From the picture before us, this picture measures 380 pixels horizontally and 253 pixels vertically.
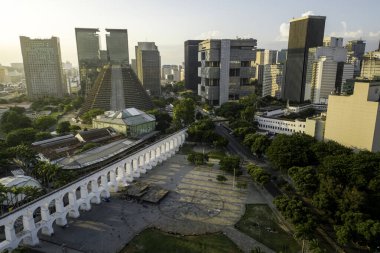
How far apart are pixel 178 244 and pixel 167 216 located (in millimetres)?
7311

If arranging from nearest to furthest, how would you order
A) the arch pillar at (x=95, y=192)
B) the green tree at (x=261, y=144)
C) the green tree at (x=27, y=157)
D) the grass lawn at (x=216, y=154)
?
1. the arch pillar at (x=95, y=192)
2. the green tree at (x=27, y=157)
3. the green tree at (x=261, y=144)
4. the grass lawn at (x=216, y=154)

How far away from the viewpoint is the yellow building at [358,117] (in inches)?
2304

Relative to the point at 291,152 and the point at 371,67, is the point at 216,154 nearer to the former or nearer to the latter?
the point at 291,152

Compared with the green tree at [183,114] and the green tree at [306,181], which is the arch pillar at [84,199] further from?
the green tree at [183,114]

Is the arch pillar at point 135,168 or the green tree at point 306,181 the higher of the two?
the green tree at point 306,181

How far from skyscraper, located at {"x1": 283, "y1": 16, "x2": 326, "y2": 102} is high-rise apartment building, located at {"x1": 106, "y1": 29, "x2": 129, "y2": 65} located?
9955 centimetres

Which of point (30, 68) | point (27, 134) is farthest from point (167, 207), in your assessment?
point (30, 68)

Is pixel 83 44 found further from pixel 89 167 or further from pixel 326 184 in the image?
pixel 326 184

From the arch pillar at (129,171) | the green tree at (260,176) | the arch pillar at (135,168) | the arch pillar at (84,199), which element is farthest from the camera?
the arch pillar at (135,168)

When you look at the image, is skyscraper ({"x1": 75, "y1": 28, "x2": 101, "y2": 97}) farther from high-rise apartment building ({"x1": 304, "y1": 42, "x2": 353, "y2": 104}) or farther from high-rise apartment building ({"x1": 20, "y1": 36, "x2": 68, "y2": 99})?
high-rise apartment building ({"x1": 304, "y1": 42, "x2": 353, "y2": 104})

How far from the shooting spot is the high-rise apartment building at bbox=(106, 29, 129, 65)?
176250 mm

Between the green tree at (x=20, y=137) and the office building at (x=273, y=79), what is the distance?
13155cm

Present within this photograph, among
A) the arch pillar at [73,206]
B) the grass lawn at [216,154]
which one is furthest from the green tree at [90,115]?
the arch pillar at [73,206]

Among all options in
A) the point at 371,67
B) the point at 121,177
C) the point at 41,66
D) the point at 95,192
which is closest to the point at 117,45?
the point at 41,66
